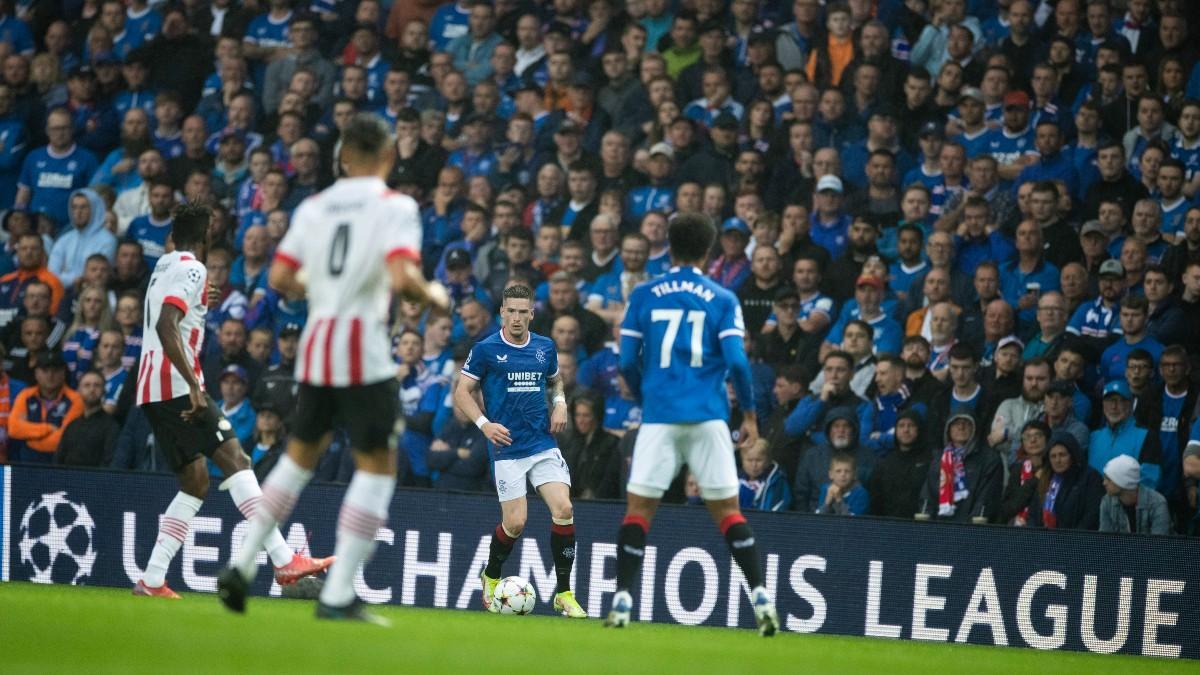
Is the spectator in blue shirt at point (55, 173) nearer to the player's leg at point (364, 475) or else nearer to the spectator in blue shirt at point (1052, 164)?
the spectator in blue shirt at point (1052, 164)

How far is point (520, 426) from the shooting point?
39.9 feet

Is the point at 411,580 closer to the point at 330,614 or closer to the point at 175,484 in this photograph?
the point at 175,484

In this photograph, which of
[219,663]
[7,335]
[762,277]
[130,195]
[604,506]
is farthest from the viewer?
[130,195]

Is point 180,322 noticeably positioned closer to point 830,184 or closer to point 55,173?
point 830,184

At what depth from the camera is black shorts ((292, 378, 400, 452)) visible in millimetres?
7754

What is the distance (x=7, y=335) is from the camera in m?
16.9

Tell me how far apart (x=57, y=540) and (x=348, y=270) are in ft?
24.1

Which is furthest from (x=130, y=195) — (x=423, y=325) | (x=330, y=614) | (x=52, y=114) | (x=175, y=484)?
(x=330, y=614)

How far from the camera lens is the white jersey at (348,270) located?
7594 mm

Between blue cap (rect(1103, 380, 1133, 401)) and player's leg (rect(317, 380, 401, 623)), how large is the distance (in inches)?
294

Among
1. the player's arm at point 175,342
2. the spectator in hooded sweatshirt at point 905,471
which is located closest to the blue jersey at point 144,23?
the player's arm at point 175,342

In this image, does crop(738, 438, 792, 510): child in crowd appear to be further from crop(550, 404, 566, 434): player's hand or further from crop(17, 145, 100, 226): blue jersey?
crop(17, 145, 100, 226): blue jersey

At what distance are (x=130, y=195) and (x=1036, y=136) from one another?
371 inches

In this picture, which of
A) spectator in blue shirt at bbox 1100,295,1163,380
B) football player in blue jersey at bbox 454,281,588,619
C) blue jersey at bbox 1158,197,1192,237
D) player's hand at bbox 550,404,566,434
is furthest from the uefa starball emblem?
blue jersey at bbox 1158,197,1192,237
